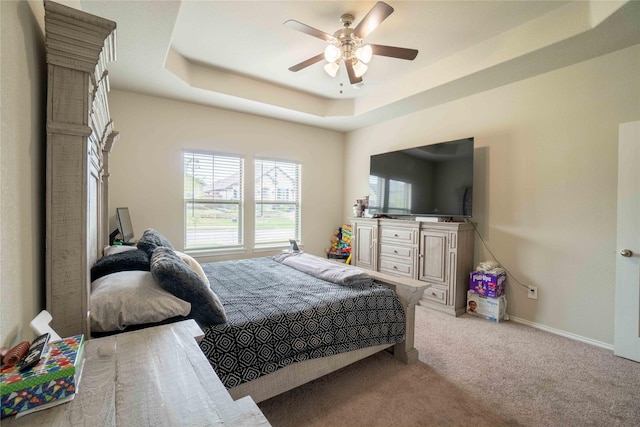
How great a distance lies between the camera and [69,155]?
100cm

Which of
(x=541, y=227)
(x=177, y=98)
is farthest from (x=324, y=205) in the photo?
(x=541, y=227)

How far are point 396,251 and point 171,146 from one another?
3.37 m

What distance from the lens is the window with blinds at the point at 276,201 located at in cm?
442

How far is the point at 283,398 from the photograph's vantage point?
1.74 meters

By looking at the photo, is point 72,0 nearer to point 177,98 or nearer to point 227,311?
point 227,311

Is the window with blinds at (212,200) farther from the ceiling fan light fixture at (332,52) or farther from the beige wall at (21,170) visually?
the beige wall at (21,170)

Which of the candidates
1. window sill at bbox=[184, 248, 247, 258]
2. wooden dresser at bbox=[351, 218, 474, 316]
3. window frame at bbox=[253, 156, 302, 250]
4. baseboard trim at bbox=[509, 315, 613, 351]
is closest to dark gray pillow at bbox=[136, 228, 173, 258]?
window sill at bbox=[184, 248, 247, 258]

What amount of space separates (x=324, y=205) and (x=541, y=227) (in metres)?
3.16

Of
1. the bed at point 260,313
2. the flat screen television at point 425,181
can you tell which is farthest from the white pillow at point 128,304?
the flat screen television at point 425,181

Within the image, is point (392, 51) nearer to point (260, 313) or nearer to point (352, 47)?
point (352, 47)

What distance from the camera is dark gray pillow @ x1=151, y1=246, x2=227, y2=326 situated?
1363 mm

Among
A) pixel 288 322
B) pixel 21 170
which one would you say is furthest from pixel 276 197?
pixel 21 170

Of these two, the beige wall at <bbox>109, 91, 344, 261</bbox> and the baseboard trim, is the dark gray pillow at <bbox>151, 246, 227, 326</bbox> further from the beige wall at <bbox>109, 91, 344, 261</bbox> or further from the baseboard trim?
the baseboard trim

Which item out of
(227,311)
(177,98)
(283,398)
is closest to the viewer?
(227,311)
